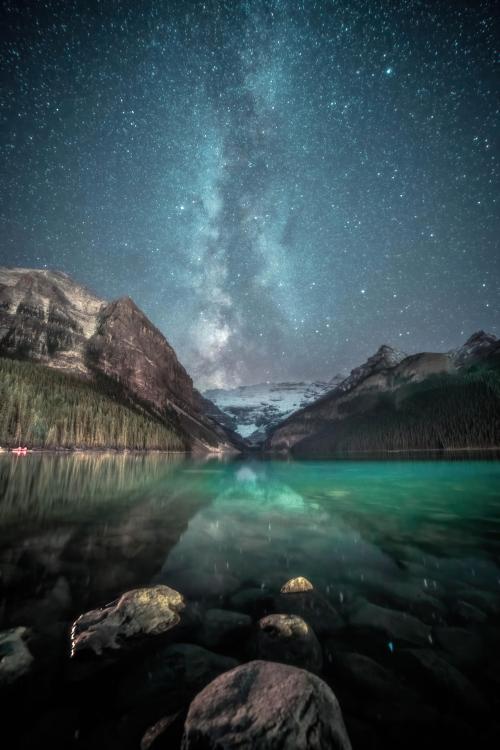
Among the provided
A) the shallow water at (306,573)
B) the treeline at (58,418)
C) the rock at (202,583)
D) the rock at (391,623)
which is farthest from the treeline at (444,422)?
the rock at (202,583)

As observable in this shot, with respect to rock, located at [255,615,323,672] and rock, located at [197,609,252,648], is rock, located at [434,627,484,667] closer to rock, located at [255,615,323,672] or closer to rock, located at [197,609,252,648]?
rock, located at [255,615,323,672]

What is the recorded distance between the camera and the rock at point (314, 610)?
7.33 metres

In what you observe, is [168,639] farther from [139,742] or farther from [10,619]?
[10,619]

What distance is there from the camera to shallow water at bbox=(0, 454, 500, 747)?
4.90 metres

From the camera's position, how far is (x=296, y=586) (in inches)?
363

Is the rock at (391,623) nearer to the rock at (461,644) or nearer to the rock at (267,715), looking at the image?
the rock at (461,644)

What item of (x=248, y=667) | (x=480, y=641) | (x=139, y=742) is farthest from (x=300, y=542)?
(x=139, y=742)

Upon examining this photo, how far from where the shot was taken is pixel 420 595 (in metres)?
9.06

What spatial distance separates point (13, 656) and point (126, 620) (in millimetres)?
2041

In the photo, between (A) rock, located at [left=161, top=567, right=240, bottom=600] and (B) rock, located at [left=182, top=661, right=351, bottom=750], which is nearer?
(B) rock, located at [left=182, top=661, right=351, bottom=750]

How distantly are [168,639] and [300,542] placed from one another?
899 centimetres

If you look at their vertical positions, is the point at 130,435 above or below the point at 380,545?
above

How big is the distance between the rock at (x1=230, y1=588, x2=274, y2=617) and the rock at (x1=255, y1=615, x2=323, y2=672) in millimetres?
1183

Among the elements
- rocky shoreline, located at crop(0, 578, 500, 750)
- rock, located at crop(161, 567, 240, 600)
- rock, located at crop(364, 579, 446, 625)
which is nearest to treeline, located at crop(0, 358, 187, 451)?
rock, located at crop(161, 567, 240, 600)
